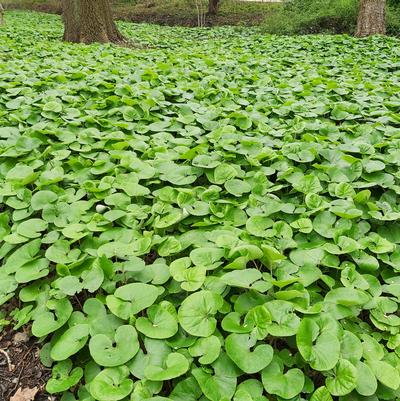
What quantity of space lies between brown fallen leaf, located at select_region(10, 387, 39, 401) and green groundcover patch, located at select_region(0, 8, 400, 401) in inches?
4.0

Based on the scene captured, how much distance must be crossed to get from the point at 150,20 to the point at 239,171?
1629cm

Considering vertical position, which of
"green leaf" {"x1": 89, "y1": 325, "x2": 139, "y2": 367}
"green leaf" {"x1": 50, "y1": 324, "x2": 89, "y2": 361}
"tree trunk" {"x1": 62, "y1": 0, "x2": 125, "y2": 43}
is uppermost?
"tree trunk" {"x1": 62, "y1": 0, "x2": 125, "y2": 43}

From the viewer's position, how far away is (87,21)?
25.7ft

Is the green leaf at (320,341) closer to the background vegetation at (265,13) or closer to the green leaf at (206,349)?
the green leaf at (206,349)

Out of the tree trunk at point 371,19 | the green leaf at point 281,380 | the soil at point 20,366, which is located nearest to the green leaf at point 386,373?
the green leaf at point 281,380

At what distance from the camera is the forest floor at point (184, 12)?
50.4 ft

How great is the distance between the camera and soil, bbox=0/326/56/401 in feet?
4.71

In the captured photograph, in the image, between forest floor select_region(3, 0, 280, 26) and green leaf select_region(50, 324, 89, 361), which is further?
forest floor select_region(3, 0, 280, 26)

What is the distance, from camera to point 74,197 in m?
2.14

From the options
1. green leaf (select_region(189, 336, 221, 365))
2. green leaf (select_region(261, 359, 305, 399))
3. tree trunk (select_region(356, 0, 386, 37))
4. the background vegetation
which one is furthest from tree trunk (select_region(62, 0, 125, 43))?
green leaf (select_region(261, 359, 305, 399))

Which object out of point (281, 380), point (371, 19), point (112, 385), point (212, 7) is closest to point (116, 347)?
point (112, 385)

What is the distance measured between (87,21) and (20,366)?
7.65 metres

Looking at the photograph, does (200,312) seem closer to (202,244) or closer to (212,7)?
(202,244)

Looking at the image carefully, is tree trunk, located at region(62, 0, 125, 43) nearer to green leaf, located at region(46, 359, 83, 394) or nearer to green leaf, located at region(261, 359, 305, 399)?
green leaf, located at region(46, 359, 83, 394)
